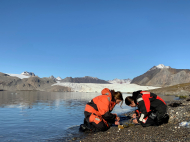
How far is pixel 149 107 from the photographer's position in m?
6.86

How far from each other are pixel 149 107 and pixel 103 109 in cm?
178

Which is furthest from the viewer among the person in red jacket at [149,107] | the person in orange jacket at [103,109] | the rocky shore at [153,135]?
the person in orange jacket at [103,109]

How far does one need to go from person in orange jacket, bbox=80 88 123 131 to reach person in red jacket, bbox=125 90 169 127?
596 mm

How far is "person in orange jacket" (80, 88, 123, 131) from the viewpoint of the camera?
23.8 ft

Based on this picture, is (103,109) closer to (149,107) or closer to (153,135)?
(149,107)

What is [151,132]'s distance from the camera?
6430 mm

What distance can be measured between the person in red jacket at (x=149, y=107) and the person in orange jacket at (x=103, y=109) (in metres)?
0.60

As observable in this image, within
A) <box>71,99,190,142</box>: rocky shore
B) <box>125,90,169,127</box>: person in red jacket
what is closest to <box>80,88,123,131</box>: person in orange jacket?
<box>71,99,190,142</box>: rocky shore

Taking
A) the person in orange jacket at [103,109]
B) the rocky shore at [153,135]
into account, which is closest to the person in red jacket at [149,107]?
the rocky shore at [153,135]

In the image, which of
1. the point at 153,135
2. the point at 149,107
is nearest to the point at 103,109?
the point at 149,107

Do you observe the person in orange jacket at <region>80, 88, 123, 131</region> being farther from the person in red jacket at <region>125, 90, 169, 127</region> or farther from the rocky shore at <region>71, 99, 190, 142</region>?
the person in red jacket at <region>125, 90, 169, 127</region>

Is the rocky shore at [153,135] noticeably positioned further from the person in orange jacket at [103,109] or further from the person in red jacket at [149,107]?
the person in orange jacket at [103,109]

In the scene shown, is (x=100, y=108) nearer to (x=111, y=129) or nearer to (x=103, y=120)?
(x=103, y=120)

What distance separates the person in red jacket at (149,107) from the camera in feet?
22.2
